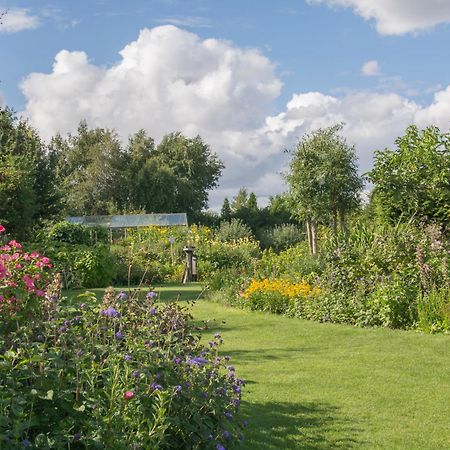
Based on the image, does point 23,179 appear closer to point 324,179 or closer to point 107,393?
point 324,179

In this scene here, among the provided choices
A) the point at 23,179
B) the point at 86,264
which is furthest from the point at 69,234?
the point at 23,179

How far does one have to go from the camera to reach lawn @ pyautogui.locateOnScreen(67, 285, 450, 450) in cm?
480

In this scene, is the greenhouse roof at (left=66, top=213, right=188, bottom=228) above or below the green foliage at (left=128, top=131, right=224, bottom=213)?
below

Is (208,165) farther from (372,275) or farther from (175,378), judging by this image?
(175,378)

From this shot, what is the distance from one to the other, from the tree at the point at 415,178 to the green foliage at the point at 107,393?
922 cm

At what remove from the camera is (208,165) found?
48875 mm

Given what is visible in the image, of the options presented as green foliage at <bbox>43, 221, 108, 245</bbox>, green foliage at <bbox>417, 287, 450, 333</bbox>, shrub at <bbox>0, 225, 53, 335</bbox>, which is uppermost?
green foliage at <bbox>43, 221, 108, 245</bbox>

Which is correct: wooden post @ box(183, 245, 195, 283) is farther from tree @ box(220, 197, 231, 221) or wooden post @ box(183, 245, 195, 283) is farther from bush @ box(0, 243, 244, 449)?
tree @ box(220, 197, 231, 221)

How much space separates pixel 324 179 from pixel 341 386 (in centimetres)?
1394

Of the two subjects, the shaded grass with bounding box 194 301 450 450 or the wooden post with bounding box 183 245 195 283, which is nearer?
the shaded grass with bounding box 194 301 450 450

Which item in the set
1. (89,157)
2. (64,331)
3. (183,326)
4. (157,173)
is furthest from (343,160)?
(89,157)

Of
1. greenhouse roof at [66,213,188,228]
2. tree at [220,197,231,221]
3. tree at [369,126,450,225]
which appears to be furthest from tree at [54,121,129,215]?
tree at [369,126,450,225]

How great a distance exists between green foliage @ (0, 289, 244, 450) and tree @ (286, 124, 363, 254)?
51.6 ft

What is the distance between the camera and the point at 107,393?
129 inches
